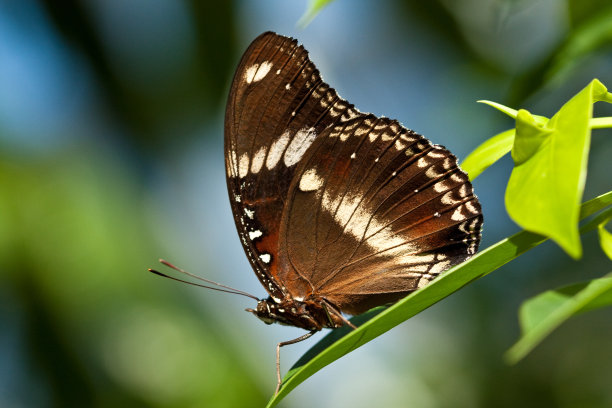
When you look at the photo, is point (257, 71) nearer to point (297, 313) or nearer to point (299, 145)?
point (299, 145)

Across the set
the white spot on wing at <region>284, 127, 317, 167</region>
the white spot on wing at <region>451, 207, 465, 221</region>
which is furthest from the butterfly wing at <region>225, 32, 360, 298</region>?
the white spot on wing at <region>451, 207, 465, 221</region>

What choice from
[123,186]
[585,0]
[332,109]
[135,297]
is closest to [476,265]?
[332,109]

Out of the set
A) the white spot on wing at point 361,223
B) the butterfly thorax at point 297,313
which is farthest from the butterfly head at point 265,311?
the white spot on wing at point 361,223

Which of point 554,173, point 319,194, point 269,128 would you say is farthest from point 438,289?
point 269,128

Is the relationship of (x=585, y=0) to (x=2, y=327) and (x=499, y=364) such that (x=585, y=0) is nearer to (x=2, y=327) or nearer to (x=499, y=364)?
(x=499, y=364)

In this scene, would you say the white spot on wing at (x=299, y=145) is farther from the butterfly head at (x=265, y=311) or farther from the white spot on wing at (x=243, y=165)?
the butterfly head at (x=265, y=311)

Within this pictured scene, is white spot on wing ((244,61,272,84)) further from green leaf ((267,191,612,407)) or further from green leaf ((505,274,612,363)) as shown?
green leaf ((505,274,612,363))

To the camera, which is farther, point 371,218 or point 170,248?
point 170,248
